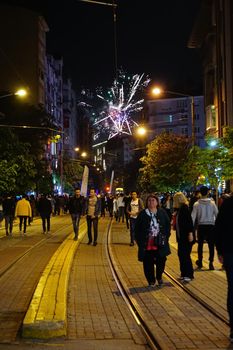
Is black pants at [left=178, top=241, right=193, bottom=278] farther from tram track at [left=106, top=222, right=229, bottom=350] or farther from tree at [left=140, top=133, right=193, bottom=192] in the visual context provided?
tree at [left=140, top=133, right=193, bottom=192]

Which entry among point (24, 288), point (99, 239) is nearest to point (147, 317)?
point (24, 288)

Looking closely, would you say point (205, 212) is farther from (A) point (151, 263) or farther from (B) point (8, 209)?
(B) point (8, 209)

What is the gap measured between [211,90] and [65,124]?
71.4m

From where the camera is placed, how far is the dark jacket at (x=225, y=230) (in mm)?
7223

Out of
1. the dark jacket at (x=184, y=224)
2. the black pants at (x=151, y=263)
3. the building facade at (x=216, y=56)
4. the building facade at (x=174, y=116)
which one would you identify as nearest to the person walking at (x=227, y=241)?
the black pants at (x=151, y=263)

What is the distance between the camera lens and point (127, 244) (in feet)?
67.8

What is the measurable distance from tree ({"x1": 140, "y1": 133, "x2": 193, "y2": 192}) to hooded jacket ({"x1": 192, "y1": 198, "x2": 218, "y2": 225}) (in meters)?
25.6

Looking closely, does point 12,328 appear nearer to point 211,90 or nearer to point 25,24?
point 211,90

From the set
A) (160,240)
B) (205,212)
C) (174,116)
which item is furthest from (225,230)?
(174,116)

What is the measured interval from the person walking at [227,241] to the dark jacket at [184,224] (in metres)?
4.48

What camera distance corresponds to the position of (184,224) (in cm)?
1194

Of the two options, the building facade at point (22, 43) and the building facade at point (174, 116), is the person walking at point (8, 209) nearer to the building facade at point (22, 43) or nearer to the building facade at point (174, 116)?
the building facade at point (22, 43)

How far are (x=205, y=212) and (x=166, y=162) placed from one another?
33.6 meters

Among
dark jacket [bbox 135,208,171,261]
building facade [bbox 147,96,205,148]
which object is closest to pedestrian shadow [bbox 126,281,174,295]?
dark jacket [bbox 135,208,171,261]
